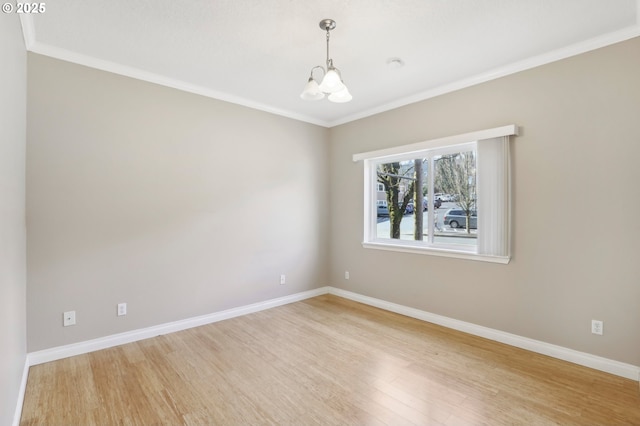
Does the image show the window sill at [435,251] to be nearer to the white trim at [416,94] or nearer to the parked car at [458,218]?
the parked car at [458,218]

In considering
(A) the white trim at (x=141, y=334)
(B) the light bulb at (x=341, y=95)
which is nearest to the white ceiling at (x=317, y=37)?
(B) the light bulb at (x=341, y=95)

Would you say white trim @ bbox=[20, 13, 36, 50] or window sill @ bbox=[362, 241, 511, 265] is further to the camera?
window sill @ bbox=[362, 241, 511, 265]

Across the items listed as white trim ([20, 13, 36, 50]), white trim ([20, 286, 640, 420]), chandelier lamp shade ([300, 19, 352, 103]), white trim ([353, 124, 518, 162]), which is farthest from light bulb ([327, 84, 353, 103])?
white trim ([20, 286, 640, 420])

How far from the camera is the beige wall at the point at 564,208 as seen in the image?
238 centimetres

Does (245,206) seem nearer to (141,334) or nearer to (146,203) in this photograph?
(146,203)

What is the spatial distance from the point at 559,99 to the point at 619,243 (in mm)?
1278

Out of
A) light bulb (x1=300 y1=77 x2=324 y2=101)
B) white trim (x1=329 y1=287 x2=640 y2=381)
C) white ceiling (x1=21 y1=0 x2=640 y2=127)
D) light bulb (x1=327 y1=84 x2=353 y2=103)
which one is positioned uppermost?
white ceiling (x1=21 y1=0 x2=640 y2=127)

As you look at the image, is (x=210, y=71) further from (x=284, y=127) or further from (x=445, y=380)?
(x=445, y=380)

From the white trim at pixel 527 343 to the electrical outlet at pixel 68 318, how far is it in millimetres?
3249

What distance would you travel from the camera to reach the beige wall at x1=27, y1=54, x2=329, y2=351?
8.52ft

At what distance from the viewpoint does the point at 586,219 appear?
2541mm

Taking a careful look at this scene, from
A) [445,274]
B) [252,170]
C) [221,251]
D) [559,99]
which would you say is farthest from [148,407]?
[559,99]

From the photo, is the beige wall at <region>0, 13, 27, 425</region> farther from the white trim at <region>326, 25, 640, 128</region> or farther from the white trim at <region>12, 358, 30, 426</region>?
the white trim at <region>326, 25, 640, 128</region>

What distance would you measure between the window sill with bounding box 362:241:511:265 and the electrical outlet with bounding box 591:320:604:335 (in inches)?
29.9
